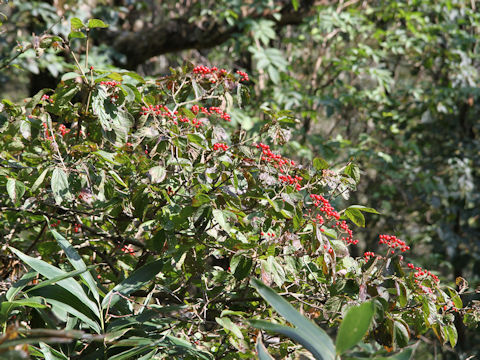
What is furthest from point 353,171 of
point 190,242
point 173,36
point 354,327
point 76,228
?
point 173,36

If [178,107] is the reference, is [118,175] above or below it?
below

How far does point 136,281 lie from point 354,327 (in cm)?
72

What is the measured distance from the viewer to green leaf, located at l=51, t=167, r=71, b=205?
1445mm

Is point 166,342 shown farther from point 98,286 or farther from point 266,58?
point 266,58

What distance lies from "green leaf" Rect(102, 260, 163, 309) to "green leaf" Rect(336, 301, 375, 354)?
0.67m

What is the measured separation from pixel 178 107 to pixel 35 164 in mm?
533

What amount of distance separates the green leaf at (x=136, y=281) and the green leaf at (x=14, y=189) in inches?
15.6

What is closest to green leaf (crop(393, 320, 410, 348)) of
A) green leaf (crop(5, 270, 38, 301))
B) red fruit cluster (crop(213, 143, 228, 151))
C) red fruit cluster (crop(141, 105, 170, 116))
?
red fruit cluster (crop(213, 143, 228, 151))

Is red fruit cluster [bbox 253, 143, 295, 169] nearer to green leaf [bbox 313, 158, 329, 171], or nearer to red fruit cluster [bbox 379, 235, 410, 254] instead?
green leaf [bbox 313, 158, 329, 171]

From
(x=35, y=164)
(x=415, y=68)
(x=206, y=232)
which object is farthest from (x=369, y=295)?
(x=415, y=68)

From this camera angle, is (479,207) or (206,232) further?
(479,207)

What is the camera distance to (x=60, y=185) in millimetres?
1457

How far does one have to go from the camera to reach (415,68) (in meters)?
5.16

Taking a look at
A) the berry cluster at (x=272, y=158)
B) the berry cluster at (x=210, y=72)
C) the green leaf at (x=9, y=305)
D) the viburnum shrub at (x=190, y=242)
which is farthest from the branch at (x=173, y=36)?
the green leaf at (x=9, y=305)
